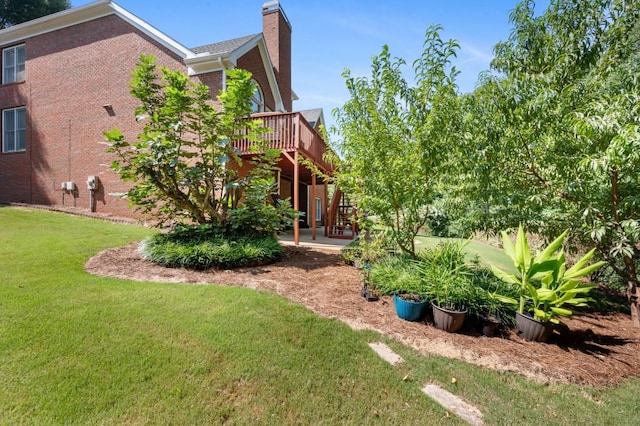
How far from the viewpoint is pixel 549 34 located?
4.43 metres

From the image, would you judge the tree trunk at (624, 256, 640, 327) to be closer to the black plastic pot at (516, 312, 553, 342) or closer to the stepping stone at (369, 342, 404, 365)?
the black plastic pot at (516, 312, 553, 342)

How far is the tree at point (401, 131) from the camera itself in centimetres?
439

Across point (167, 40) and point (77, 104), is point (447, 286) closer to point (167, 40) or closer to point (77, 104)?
point (167, 40)

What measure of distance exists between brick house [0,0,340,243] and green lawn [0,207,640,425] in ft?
21.1

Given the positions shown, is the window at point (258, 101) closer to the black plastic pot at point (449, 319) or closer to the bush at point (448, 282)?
the bush at point (448, 282)

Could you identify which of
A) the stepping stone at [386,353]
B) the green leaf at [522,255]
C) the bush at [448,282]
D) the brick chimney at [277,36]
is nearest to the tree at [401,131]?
the bush at [448,282]

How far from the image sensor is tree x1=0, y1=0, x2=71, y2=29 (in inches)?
778

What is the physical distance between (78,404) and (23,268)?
3.97 meters

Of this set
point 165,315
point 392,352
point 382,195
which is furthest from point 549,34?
point 165,315

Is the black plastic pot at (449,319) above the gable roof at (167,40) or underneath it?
underneath

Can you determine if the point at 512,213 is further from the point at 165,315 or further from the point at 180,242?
the point at 180,242

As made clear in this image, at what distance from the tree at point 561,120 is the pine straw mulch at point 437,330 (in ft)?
4.09

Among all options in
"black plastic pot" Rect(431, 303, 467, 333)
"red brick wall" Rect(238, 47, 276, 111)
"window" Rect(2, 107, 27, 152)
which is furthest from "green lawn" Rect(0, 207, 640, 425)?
"window" Rect(2, 107, 27, 152)

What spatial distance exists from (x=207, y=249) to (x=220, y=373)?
3.46 metres
